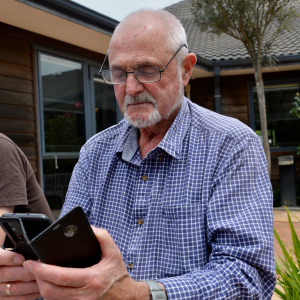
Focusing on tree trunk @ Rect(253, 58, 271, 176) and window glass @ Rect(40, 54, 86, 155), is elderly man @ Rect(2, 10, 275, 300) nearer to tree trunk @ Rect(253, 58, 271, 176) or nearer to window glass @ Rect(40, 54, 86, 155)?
window glass @ Rect(40, 54, 86, 155)

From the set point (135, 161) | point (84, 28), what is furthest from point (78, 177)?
point (84, 28)

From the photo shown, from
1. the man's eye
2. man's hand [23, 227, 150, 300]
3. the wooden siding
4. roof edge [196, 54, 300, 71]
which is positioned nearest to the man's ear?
the man's eye

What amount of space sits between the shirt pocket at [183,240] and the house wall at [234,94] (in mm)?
9161

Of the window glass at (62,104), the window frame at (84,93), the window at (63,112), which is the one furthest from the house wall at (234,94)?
the window glass at (62,104)

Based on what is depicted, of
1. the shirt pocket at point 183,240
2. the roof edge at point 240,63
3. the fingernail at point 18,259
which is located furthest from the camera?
the roof edge at point 240,63

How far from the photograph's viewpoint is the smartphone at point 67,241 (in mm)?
941

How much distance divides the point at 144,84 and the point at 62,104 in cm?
460

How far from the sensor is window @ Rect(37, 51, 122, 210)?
5.84 metres

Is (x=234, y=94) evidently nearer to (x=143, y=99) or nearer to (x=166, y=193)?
(x=143, y=99)

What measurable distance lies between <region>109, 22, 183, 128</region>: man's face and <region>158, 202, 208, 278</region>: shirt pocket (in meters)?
0.40

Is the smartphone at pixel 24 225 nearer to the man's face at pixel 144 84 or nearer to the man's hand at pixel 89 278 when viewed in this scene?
the man's hand at pixel 89 278

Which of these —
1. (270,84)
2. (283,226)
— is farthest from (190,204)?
(270,84)

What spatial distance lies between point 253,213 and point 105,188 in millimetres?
628

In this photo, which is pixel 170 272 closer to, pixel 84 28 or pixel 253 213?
pixel 253 213
